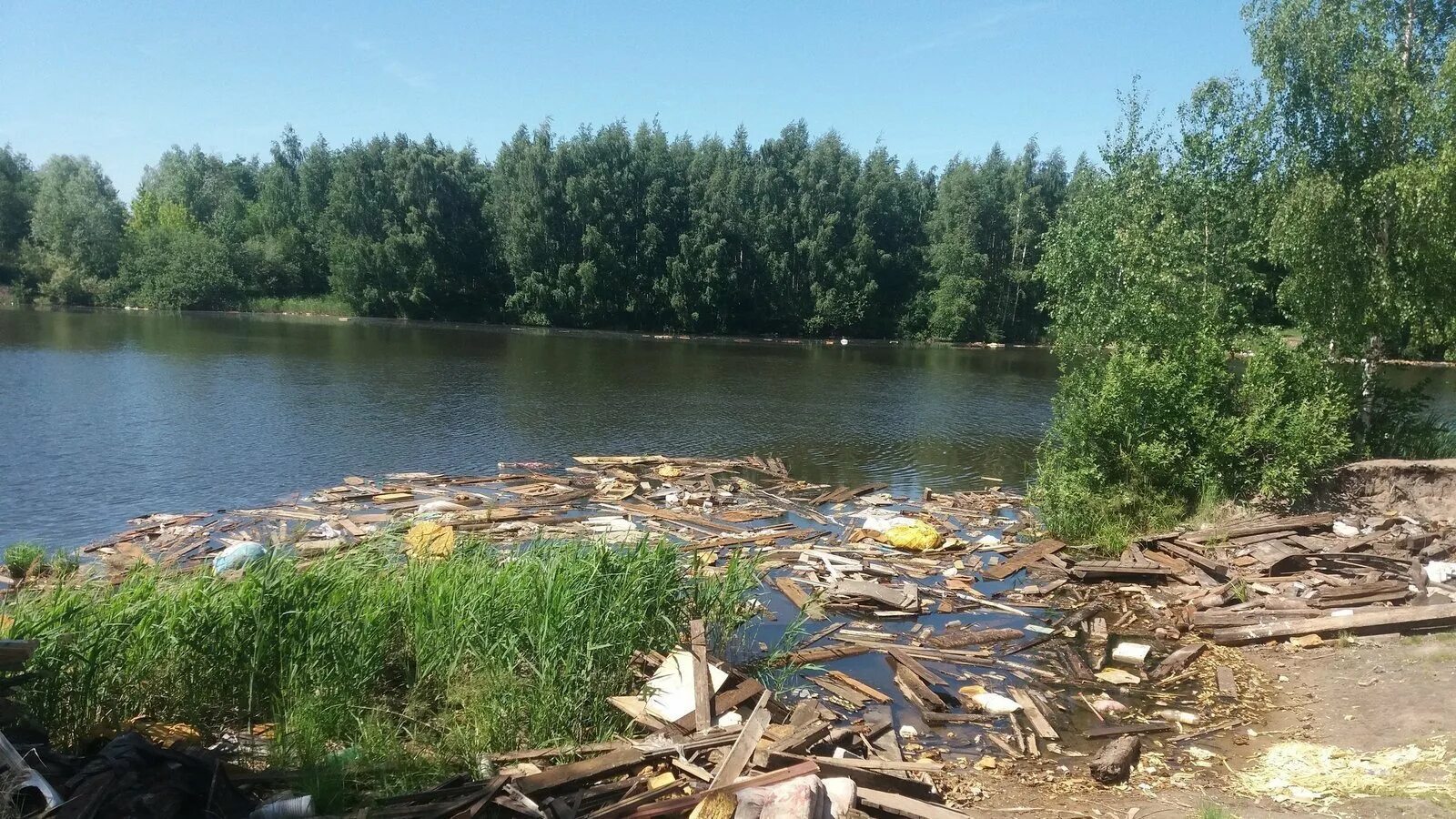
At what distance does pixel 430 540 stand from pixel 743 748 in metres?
6.15

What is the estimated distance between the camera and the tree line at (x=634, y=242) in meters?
73.4

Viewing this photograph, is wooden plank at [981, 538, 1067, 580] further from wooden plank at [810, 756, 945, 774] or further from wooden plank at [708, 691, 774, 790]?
wooden plank at [708, 691, 774, 790]

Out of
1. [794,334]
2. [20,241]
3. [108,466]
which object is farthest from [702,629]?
[20,241]

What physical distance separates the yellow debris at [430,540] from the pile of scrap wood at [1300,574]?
958 cm

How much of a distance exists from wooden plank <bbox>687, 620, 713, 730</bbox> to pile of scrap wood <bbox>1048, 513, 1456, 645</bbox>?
6759 millimetres

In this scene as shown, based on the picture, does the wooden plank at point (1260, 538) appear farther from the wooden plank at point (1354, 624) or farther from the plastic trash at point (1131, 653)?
the plastic trash at point (1131, 653)

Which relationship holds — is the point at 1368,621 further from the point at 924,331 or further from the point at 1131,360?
the point at 924,331

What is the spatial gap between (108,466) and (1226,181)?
25400 millimetres

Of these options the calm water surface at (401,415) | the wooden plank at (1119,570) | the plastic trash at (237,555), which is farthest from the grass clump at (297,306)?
the wooden plank at (1119,570)

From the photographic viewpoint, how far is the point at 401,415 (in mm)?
28562

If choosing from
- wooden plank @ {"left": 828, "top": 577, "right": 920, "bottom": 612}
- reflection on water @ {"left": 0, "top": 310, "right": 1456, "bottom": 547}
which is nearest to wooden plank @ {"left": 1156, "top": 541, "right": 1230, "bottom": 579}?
wooden plank @ {"left": 828, "top": 577, "right": 920, "bottom": 612}

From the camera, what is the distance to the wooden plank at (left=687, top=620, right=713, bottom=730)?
7477 mm

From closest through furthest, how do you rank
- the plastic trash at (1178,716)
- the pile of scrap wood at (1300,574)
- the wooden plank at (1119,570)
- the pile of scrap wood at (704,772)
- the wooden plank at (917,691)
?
the pile of scrap wood at (704,772), the plastic trash at (1178,716), the wooden plank at (917,691), the pile of scrap wood at (1300,574), the wooden plank at (1119,570)

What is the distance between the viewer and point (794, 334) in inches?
3014
